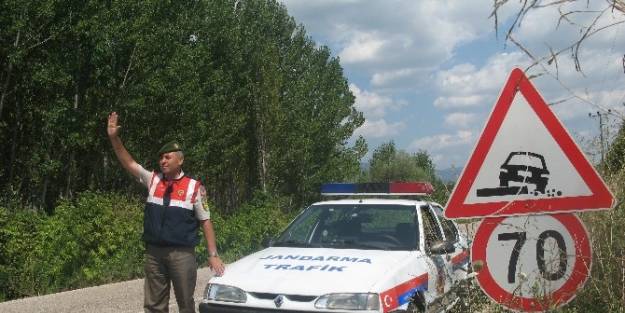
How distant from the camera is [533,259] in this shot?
3.33m

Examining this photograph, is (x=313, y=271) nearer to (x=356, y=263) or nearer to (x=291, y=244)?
(x=356, y=263)

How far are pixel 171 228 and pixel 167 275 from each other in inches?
18.2

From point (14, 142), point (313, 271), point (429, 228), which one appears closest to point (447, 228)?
point (429, 228)

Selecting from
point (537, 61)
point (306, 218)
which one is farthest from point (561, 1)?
point (306, 218)

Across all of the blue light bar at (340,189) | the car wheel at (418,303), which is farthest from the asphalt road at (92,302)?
the car wheel at (418,303)

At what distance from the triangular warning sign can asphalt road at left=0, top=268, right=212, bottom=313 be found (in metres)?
6.13

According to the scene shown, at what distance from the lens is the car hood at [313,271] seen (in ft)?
17.4

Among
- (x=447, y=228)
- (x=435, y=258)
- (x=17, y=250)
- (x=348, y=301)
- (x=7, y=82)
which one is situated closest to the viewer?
(x=348, y=301)

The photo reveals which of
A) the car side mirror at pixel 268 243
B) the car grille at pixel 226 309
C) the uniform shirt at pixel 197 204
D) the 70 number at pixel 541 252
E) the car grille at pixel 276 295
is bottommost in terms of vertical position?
the car grille at pixel 226 309

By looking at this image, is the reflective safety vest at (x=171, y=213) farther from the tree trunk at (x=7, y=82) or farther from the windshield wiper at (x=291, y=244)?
the tree trunk at (x=7, y=82)

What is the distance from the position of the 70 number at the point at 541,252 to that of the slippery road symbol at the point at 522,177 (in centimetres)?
20

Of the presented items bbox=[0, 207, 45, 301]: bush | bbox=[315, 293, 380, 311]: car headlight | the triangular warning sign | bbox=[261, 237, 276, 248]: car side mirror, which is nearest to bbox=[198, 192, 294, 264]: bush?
bbox=[0, 207, 45, 301]: bush

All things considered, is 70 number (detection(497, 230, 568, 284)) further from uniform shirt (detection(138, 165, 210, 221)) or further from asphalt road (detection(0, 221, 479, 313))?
asphalt road (detection(0, 221, 479, 313))

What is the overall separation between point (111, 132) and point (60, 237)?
7549 mm
